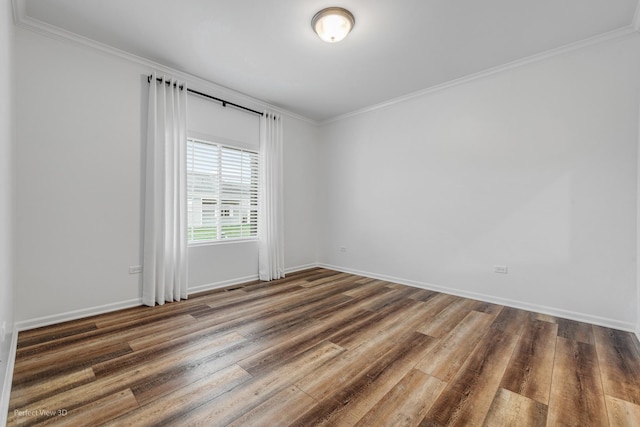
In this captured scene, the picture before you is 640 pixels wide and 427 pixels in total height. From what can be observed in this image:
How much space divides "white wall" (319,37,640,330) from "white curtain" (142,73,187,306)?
9.58ft

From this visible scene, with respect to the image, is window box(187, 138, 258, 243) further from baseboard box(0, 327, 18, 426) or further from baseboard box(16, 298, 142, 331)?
baseboard box(0, 327, 18, 426)

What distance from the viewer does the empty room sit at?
70.2 inches

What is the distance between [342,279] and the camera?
4.61 metres

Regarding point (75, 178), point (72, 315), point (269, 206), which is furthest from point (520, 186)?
point (72, 315)

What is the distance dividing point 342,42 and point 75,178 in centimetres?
314

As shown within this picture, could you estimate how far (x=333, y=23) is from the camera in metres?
2.53

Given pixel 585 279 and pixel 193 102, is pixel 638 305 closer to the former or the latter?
pixel 585 279

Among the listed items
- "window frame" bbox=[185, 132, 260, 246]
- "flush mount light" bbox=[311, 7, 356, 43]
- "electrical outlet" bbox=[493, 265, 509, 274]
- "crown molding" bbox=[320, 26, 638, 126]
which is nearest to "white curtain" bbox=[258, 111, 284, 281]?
"window frame" bbox=[185, 132, 260, 246]

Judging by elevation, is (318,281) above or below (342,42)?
below

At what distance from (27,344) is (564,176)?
17.8ft

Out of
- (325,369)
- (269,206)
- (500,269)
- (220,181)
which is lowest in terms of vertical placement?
(325,369)

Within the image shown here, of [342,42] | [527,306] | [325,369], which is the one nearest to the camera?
[325,369]

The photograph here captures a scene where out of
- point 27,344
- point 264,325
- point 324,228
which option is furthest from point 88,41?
point 324,228

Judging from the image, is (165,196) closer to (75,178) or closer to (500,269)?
(75,178)
